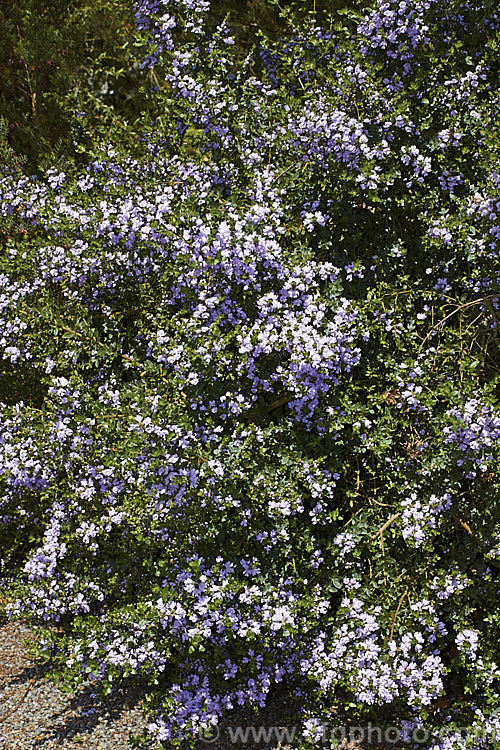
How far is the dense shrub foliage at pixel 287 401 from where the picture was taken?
3029 mm

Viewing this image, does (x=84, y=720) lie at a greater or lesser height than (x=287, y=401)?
lesser

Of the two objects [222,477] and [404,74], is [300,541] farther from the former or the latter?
[404,74]

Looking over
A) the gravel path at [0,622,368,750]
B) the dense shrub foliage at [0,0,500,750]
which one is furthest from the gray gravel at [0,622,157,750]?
the dense shrub foliage at [0,0,500,750]

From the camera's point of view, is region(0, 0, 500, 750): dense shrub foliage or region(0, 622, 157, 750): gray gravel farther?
region(0, 622, 157, 750): gray gravel

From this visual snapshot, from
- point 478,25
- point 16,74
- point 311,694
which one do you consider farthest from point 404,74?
point 16,74

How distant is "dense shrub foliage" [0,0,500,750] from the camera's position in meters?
3.03

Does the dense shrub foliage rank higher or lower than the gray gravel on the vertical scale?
higher

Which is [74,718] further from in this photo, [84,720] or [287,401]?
[287,401]

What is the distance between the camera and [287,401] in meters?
3.46
